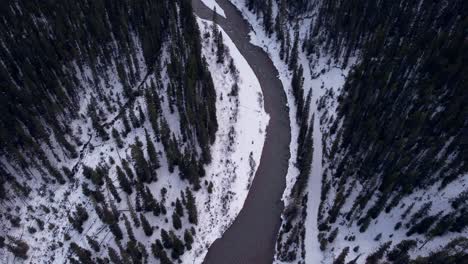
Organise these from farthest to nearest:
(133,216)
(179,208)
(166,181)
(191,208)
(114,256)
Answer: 1. (166,181)
2. (179,208)
3. (191,208)
4. (133,216)
5. (114,256)

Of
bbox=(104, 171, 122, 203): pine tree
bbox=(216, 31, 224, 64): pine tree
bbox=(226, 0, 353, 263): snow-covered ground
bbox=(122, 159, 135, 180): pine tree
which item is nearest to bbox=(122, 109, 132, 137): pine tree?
bbox=(122, 159, 135, 180): pine tree

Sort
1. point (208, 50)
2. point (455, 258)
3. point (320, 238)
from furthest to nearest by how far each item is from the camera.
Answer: point (208, 50)
point (320, 238)
point (455, 258)

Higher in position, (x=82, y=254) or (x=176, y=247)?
(x=176, y=247)

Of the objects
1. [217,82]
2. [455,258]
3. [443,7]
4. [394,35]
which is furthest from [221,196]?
[443,7]

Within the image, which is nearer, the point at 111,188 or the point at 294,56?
the point at 111,188

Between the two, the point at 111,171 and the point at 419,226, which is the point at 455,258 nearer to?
the point at 419,226

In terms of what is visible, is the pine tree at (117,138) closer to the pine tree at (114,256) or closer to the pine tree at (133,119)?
the pine tree at (133,119)

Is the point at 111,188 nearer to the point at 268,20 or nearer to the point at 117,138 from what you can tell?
the point at 117,138

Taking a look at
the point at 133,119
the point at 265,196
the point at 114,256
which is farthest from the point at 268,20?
the point at 114,256
